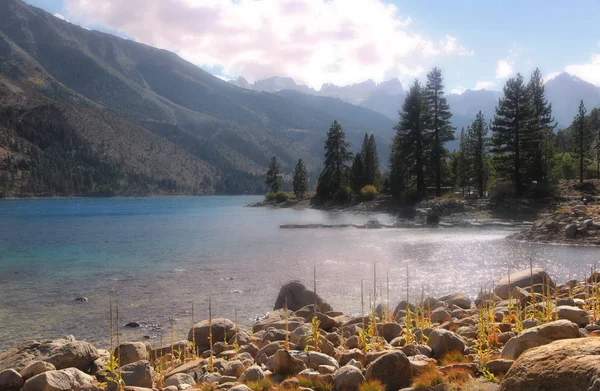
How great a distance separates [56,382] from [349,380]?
15.0 ft

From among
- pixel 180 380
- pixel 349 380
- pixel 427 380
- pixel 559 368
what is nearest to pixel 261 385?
pixel 349 380

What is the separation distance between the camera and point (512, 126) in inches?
2143

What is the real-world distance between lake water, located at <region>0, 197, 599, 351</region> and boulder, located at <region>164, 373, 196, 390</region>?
534cm

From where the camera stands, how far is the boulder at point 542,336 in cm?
641

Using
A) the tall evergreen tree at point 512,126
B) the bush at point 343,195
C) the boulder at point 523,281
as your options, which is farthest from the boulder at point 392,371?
the bush at point 343,195

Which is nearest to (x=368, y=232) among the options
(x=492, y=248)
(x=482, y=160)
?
(x=492, y=248)

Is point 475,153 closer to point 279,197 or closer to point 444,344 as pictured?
point 279,197

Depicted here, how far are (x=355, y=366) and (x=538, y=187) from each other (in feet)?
166

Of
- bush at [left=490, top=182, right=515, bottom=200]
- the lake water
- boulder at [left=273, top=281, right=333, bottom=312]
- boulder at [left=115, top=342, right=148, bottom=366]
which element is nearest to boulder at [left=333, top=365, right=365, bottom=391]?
boulder at [left=115, top=342, right=148, bottom=366]

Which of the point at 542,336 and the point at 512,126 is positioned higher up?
the point at 512,126

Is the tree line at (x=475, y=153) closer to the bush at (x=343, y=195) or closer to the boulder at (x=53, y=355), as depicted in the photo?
the bush at (x=343, y=195)

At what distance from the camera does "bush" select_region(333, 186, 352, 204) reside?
8062cm

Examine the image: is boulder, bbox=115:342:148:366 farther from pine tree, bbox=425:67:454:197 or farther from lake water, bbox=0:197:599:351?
pine tree, bbox=425:67:454:197

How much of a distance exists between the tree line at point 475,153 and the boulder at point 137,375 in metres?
51.3
